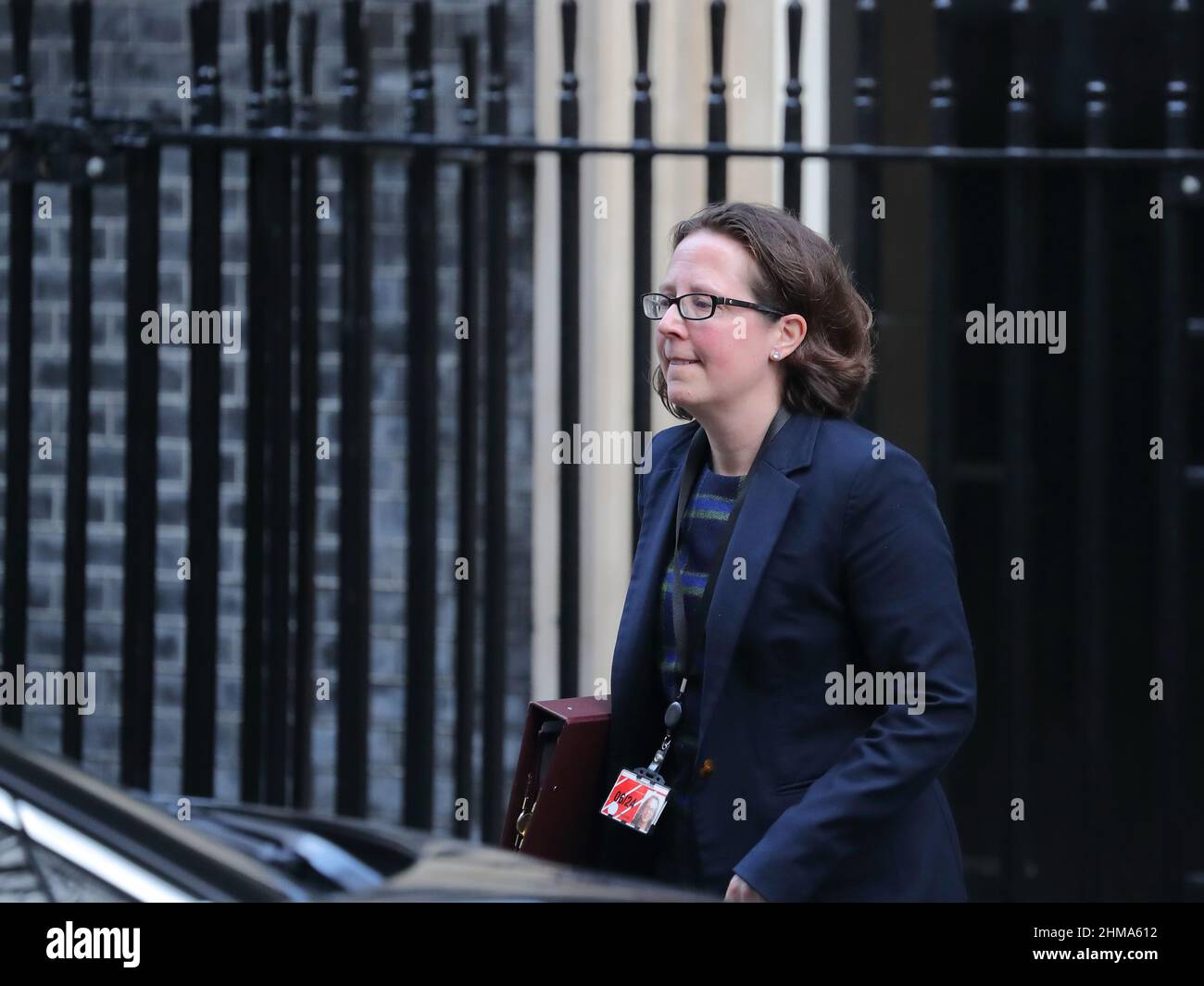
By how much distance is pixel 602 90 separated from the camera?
5.19 metres

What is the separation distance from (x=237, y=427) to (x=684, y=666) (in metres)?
3.33

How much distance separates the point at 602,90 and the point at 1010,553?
6.85 feet

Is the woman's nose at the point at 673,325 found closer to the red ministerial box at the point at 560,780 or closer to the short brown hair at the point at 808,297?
the short brown hair at the point at 808,297

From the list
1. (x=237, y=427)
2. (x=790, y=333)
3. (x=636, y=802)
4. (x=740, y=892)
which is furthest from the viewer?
(x=237, y=427)

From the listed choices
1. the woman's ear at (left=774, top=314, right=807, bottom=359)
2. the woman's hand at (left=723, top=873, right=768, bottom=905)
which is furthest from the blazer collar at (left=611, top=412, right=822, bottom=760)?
the woman's hand at (left=723, top=873, right=768, bottom=905)

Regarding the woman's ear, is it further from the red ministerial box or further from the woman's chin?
the red ministerial box

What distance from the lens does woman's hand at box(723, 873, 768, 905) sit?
2.43 m

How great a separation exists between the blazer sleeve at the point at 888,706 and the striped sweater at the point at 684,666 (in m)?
0.16

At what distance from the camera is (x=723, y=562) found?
2.55 metres

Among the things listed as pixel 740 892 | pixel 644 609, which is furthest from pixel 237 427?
pixel 740 892

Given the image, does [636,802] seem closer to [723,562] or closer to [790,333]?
[723,562]

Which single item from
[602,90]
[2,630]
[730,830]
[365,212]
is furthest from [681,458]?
[602,90]

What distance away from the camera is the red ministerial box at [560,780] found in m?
2.60
